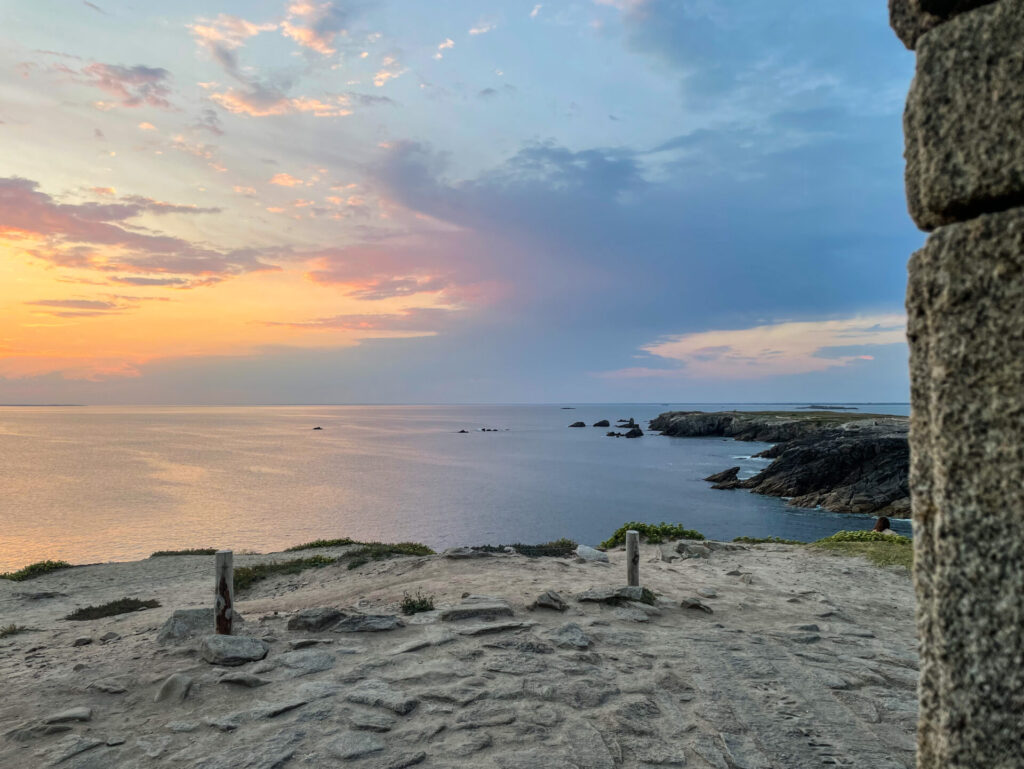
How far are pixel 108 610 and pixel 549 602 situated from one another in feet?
39.7

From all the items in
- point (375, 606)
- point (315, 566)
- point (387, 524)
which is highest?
point (375, 606)

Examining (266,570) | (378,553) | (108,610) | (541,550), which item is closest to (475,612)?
(541,550)

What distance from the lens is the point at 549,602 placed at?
11141 millimetres

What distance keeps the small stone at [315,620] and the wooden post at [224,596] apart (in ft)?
3.37

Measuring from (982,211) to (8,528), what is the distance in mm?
53965

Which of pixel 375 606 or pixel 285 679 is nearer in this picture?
pixel 285 679

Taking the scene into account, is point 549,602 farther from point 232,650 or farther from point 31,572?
point 31,572

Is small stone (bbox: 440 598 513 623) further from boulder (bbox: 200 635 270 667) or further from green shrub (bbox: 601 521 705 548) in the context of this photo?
green shrub (bbox: 601 521 705 548)

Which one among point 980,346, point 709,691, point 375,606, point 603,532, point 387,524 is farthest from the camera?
point 387,524

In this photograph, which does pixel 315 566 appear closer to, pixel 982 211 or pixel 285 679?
pixel 285 679

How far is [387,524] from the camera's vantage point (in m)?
42.4

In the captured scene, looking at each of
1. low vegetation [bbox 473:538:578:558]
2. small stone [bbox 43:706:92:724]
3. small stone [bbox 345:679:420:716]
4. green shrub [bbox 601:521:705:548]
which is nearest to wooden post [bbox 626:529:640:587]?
low vegetation [bbox 473:538:578:558]

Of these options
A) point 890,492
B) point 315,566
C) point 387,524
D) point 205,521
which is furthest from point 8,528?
point 890,492

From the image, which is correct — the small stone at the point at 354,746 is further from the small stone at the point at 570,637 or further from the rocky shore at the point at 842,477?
the rocky shore at the point at 842,477
